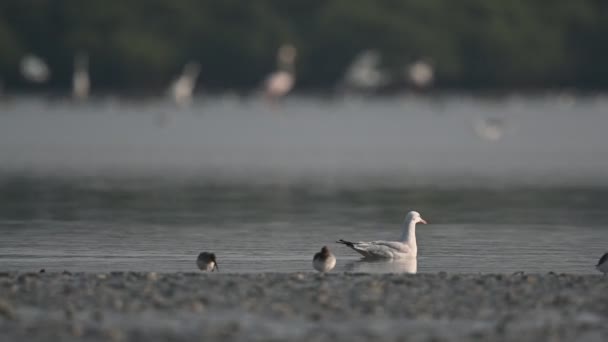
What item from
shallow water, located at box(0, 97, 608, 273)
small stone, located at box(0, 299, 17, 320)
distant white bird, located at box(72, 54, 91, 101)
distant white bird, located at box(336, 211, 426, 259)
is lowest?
small stone, located at box(0, 299, 17, 320)

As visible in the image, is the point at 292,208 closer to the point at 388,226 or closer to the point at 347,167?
the point at 388,226

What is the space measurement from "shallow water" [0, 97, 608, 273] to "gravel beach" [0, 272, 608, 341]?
1794 mm

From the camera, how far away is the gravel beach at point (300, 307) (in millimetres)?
10555

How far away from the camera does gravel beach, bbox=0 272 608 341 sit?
1055 cm

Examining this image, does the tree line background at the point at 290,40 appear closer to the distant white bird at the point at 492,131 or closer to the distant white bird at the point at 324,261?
the distant white bird at the point at 492,131

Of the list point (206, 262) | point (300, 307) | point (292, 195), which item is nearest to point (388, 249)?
point (206, 262)

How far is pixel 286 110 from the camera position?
77812 millimetres

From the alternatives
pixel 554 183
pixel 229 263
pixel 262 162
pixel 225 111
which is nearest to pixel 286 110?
pixel 225 111

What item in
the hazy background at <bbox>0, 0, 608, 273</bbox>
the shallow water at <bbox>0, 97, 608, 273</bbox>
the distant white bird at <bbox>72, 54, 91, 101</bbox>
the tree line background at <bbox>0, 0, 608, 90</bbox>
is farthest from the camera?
the tree line background at <bbox>0, 0, 608, 90</bbox>

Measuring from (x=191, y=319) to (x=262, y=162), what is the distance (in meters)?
26.5

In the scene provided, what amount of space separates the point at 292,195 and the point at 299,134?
30.3m

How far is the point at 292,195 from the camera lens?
2569 centimetres

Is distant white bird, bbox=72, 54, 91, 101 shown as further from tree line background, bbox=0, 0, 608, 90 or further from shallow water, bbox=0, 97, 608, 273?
shallow water, bbox=0, 97, 608, 273

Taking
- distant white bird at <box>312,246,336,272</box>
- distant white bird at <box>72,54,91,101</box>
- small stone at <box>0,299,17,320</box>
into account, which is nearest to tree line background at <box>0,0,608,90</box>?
distant white bird at <box>72,54,91,101</box>
